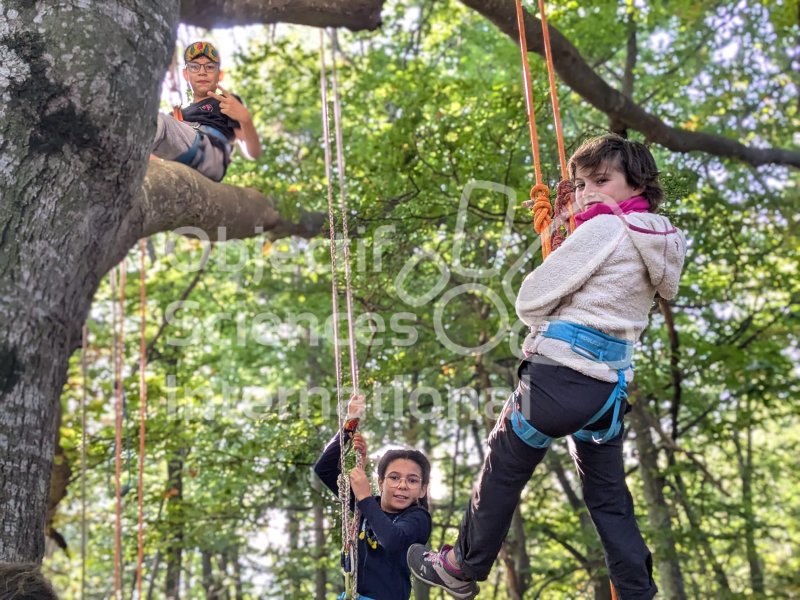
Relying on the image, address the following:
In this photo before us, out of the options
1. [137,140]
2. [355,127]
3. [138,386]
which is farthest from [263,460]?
[137,140]

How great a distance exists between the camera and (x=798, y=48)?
916 cm

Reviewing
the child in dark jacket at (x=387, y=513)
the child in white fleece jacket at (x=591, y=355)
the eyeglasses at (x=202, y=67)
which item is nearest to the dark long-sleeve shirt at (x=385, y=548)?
the child in dark jacket at (x=387, y=513)

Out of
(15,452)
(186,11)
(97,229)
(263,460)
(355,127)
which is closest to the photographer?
(15,452)

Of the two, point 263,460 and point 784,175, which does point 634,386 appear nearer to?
point 263,460

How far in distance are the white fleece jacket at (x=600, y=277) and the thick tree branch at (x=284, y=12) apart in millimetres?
2437

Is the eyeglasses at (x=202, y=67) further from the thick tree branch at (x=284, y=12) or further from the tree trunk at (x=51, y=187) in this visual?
the tree trunk at (x=51, y=187)

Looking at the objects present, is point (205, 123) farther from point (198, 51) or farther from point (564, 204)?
point (564, 204)

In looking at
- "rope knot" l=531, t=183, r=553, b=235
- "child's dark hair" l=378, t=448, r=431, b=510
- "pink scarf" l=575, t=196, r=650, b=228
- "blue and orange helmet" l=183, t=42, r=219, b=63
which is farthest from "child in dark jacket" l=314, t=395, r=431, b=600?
"blue and orange helmet" l=183, t=42, r=219, b=63

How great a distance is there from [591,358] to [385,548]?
105 centimetres

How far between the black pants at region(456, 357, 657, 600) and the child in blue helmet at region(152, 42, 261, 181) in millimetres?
2087

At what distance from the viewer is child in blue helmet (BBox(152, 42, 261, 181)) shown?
3.62 meters

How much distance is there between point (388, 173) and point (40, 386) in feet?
12.9

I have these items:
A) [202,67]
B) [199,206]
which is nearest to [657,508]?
[199,206]

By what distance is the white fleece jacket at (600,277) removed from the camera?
2143 millimetres
